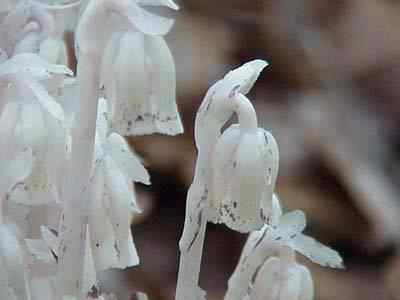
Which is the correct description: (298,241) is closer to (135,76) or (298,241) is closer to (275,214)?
(275,214)

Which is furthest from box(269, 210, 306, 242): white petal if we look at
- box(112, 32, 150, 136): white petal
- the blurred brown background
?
the blurred brown background

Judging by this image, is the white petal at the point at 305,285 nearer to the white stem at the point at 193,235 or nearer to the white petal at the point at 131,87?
the white stem at the point at 193,235

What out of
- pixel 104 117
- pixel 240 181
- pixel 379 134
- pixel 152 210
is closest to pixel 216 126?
pixel 240 181

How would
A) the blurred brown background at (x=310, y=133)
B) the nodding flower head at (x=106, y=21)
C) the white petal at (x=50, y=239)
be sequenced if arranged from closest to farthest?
1. the nodding flower head at (x=106, y=21)
2. the white petal at (x=50, y=239)
3. the blurred brown background at (x=310, y=133)

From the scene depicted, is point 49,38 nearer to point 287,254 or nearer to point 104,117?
point 104,117

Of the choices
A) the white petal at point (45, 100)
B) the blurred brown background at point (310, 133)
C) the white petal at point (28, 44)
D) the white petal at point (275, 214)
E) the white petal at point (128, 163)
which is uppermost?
the white petal at point (28, 44)

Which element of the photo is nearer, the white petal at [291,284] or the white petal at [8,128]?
the white petal at [8,128]

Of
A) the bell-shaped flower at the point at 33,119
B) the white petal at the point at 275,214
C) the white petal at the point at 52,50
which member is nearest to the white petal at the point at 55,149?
the bell-shaped flower at the point at 33,119
